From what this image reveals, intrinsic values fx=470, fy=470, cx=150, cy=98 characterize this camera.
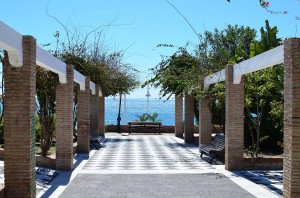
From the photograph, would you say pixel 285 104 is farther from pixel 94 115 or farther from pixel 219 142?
pixel 94 115

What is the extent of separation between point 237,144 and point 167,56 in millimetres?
10050

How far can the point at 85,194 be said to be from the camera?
9508 millimetres

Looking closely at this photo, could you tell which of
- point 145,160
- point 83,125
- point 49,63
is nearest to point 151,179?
point 49,63

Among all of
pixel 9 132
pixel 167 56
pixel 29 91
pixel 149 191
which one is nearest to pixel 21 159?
pixel 9 132

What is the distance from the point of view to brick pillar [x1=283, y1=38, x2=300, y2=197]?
7.97 metres

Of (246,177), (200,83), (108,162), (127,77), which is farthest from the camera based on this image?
(127,77)

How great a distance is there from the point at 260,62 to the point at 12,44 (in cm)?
551

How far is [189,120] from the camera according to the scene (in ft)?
75.3

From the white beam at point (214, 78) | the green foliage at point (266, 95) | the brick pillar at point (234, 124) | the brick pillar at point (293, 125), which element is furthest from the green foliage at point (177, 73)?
the brick pillar at point (293, 125)

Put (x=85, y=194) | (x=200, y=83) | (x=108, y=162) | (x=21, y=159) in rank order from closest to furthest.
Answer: (x=21, y=159)
(x=85, y=194)
(x=108, y=162)
(x=200, y=83)

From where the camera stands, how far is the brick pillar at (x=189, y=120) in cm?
2286

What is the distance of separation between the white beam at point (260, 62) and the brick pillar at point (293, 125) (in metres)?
0.76

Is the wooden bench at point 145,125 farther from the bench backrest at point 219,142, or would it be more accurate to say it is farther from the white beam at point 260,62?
the white beam at point 260,62

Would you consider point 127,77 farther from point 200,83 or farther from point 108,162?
point 108,162
